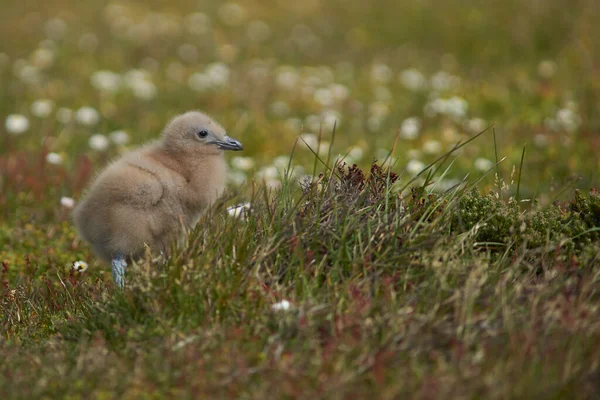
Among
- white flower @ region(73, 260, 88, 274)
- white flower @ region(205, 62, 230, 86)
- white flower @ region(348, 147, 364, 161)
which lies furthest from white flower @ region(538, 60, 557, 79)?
white flower @ region(73, 260, 88, 274)

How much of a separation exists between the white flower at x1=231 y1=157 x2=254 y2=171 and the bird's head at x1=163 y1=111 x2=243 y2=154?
2481 millimetres

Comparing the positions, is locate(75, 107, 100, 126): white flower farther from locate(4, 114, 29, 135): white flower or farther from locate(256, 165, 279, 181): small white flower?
locate(256, 165, 279, 181): small white flower

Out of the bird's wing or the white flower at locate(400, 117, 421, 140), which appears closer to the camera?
the bird's wing

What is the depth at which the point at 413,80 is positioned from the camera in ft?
38.6

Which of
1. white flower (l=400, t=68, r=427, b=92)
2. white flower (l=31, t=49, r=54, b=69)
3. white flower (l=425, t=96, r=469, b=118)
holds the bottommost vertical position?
white flower (l=31, t=49, r=54, b=69)

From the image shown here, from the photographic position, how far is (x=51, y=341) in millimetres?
4594

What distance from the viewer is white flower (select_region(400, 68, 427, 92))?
11.6m

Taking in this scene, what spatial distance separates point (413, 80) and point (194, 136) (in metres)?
6.51

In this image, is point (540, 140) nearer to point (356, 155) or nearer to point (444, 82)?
point (356, 155)

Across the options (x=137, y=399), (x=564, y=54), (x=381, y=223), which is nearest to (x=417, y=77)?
(x=564, y=54)

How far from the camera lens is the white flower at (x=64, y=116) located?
10098mm

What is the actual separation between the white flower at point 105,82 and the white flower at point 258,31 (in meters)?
3.54

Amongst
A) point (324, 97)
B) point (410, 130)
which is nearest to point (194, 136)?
point (410, 130)

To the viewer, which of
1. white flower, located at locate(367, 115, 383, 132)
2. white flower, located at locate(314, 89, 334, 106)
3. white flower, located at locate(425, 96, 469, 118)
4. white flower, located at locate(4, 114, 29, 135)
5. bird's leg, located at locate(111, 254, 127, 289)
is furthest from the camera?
white flower, located at locate(314, 89, 334, 106)
